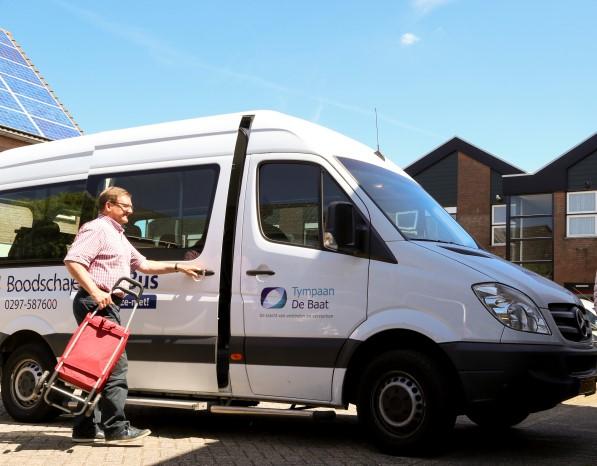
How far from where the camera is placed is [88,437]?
5.91m

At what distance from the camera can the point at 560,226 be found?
3238 centimetres

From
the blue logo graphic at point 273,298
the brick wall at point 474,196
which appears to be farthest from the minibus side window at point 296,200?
the brick wall at point 474,196

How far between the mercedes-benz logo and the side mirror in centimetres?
176

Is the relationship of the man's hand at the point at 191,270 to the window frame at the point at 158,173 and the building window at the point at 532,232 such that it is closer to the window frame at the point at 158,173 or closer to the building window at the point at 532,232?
the window frame at the point at 158,173

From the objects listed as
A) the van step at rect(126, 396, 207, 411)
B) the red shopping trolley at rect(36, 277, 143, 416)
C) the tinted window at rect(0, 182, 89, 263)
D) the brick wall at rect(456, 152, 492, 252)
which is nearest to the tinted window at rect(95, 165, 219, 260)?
the tinted window at rect(0, 182, 89, 263)

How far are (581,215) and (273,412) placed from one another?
96.3ft

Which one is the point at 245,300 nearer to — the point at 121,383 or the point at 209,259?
the point at 209,259

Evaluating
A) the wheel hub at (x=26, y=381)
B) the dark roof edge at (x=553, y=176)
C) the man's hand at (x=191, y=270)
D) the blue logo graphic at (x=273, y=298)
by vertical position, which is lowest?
the wheel hub at (x=26, y=381)

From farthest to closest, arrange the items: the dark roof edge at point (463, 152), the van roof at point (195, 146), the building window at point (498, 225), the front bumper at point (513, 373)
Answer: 1. the dark roof edge at point (463, 152)
2. the building window at point (498, 225)
3. the van roof at point (195, 146)
4. the front bumper at point (513, 373)

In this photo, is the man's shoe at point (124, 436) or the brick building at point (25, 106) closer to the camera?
the man's shoe at point (124, 436)

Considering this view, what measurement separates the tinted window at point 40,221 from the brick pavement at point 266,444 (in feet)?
5.36

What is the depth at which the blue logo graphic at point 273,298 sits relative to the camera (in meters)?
6.03

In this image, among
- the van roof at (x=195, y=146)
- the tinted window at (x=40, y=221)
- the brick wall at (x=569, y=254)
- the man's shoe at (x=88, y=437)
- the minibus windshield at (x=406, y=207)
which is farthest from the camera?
the brick wall at (x=569, y=254)

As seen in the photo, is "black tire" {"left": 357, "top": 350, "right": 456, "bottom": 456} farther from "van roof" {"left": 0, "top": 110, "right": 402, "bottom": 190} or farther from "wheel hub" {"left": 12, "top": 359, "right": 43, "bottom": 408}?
"wheel hub" {"left": 12, "top": 359, "right": 43, "bottom": 408}
